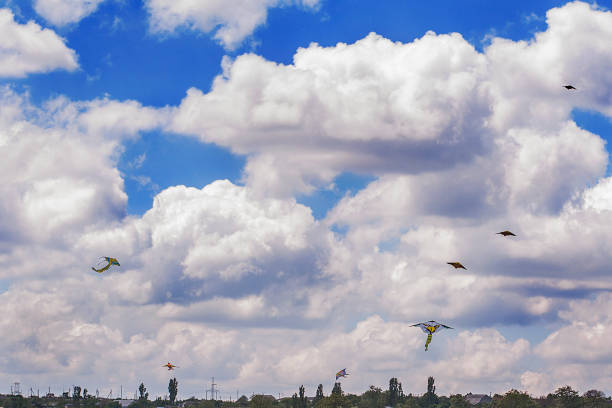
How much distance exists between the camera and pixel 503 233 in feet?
386

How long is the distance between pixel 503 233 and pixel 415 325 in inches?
768

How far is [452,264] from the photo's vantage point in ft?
415

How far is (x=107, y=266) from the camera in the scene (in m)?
130

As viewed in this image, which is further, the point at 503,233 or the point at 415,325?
the point at 415,325

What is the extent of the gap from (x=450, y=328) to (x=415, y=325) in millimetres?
5730

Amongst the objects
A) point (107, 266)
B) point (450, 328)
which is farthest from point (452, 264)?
point (107, 266)

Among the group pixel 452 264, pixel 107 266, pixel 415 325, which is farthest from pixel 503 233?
pixel 107 266

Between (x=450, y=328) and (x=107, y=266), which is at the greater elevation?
(x=107, y=266)

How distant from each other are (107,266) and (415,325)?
44752 mm

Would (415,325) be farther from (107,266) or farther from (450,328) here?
(107,266)

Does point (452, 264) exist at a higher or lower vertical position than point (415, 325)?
higher

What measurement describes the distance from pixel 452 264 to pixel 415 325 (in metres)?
10.1

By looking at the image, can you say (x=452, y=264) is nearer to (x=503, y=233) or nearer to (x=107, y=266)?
(x=503, y=233)

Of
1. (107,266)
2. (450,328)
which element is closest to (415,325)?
(450,328)
